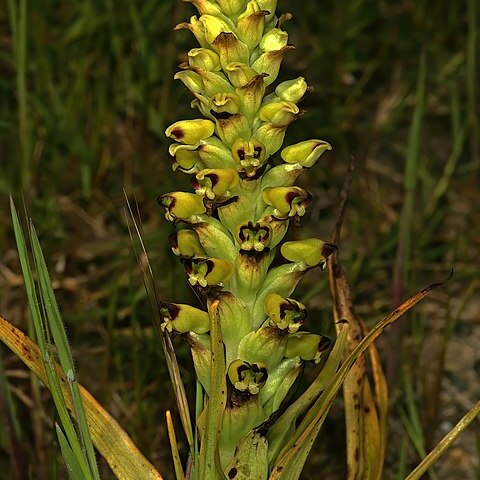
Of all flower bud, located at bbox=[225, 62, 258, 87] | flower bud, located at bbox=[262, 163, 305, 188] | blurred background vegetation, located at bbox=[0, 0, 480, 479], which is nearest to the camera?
flower bud, located at bbox=[225, 62, 258, 87]

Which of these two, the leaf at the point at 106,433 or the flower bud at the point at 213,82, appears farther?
the leaf at the point at 106,433

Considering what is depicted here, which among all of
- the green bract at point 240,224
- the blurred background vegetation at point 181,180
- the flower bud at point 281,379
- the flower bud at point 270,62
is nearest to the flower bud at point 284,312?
the green bract at point 240,224

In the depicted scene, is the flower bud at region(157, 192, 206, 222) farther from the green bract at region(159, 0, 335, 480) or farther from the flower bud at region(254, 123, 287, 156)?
the flower bud at region(254, 123, 287, 156)

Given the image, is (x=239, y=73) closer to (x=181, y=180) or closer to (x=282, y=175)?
(x=282, y=175)

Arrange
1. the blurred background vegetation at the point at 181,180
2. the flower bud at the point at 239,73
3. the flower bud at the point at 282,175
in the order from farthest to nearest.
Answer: the blurred background vegetation at the point at 181,180 < the flower bud at the point at 282,175 < the flower bud at the point at 239,73

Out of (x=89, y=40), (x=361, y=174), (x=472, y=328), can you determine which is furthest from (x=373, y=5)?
(x=472, y=328)

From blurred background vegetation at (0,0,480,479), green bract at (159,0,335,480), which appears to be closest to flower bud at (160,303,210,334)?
green bract at (159,0,335,480)

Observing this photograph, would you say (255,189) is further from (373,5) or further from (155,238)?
(373,5)

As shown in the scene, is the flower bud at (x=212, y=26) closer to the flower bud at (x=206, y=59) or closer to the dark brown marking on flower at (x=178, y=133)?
the flower bud at (x=206, y=59)
